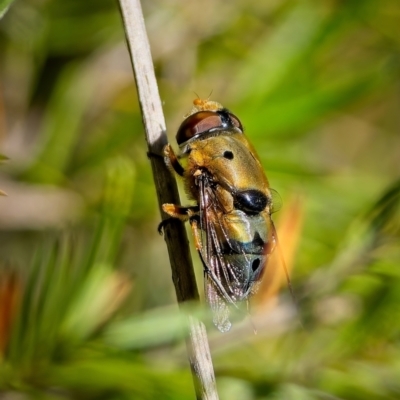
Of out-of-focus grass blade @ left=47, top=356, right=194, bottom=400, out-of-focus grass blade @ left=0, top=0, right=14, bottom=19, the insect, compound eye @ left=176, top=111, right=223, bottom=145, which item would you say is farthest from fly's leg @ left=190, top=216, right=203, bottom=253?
out-of-focus grass blade @ left=0, top=0, right=14, bottom=19

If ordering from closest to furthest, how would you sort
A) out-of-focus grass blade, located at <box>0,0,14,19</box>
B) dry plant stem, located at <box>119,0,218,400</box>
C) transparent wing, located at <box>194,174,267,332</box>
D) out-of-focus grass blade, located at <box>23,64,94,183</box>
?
out-of-focus grass blade, located at <box>0,0,14,19</box> → dry plant stem, located at <box>119,0,218,400</box> → transparent wing, located at <box>194,174,267,332</box> → out-of-focus grass blade, located at <box>23,64,94,183</box>

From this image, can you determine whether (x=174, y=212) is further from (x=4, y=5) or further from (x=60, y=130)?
(x=60, y=130)

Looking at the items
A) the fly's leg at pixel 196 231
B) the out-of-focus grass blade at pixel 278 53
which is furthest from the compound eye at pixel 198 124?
the out-of-focus grass blade at pixel 278 53

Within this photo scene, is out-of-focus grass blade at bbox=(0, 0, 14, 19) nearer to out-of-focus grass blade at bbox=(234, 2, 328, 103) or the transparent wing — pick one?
the transparent wing

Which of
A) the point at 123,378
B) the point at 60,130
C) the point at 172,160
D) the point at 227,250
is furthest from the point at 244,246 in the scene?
the point at 60,130

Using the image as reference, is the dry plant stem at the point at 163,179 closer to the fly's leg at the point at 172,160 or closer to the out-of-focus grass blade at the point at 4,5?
the fly's leg at the point at 172,160

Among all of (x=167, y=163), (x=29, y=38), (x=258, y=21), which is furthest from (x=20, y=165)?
(x=258, y=21)
